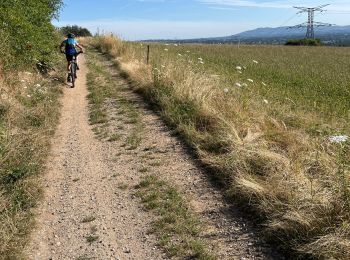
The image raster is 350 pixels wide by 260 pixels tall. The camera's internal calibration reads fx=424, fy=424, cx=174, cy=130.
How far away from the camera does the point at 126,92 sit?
13281mm

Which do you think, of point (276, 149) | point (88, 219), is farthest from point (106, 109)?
point (88, 219)

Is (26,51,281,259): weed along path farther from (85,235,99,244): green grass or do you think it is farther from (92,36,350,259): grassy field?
(92,36,350,259): grassy field

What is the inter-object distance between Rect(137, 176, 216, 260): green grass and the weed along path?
11mm

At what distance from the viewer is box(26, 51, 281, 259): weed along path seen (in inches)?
182

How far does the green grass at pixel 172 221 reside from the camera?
4535 millimetres

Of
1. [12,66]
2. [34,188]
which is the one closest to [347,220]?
[34,188]

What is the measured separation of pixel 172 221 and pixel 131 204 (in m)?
0.79

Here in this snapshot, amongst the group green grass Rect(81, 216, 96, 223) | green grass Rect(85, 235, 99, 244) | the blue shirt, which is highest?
the blue shirt

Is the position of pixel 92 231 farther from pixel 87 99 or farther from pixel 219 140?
pixel 87 99

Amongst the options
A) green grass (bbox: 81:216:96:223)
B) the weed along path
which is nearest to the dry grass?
the weed along path

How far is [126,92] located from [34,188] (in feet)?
25.2

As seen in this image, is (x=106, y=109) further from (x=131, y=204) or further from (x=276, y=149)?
(x=131, y=204)

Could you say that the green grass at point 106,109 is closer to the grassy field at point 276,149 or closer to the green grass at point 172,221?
the grassy field at point 276,149

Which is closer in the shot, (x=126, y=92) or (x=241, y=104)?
(x=241, y=104)
